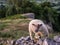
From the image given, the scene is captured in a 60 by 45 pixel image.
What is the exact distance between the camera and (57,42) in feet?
11.7

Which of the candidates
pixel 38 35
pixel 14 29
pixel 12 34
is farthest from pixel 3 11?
pixel 38 35

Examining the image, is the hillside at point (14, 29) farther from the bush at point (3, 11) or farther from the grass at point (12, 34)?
the bush at point (3, 11)

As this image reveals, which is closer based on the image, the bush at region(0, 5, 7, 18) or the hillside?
the hillside

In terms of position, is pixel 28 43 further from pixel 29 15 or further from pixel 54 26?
pixel 54 26

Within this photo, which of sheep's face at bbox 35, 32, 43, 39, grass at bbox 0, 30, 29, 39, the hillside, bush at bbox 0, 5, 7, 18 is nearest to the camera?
sheep's face at bbox 35, 32, 43, 39

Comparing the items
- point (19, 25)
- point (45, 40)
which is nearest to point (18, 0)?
point (19, 25)

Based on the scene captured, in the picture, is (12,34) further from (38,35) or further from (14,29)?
(38,35)

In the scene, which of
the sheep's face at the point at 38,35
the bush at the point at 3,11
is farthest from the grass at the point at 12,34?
the bush at the point at 3,11

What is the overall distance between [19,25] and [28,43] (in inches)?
199

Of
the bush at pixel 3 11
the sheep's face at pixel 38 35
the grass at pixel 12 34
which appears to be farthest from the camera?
the bush at pixel 3 11

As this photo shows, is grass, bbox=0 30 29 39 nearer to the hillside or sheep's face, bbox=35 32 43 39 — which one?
the hillside

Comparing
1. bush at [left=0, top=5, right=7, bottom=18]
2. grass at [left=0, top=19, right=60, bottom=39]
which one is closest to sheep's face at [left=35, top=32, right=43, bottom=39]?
grass at [left=0, top=19, right=60, bottom=39]

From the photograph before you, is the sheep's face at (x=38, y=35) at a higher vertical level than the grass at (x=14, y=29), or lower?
higher

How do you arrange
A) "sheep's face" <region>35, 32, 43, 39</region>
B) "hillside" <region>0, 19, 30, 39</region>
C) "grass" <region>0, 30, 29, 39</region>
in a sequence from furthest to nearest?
"hillside" <region>0, 19, 30, 39</region>, "grass" <region>0, 30, 29, 39</region>, "sheep's face" <region>35, 32, 43, 39</region>
